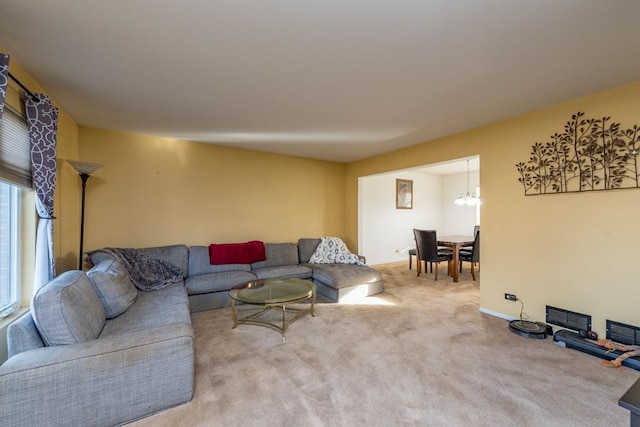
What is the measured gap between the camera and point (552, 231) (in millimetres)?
2846

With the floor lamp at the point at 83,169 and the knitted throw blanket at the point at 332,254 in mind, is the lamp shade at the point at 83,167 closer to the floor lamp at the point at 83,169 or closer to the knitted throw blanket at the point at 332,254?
the floor lamp at the point at 83,169

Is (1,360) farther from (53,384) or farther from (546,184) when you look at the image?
(546,184)

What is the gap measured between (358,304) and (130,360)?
262 cm

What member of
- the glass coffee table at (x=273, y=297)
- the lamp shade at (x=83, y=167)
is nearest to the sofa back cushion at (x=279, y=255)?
the glass coffee table at (x=273, y=297)

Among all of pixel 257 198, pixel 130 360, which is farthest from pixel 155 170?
pixel 130 360

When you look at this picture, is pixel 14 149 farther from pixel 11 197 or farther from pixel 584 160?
pixel 584 160

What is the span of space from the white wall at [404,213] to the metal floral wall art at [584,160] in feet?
9.65

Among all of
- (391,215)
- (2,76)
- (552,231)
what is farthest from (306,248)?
(2,76)

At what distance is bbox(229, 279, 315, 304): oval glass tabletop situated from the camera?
9.08 ft

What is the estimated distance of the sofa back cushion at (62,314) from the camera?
1.59 meters

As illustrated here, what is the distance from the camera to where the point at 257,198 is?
15.5 ft

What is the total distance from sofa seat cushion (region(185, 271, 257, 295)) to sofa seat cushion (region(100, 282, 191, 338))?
46 centimetres

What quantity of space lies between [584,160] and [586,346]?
1.71m

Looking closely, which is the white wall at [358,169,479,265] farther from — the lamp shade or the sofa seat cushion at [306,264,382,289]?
the lamp shade
